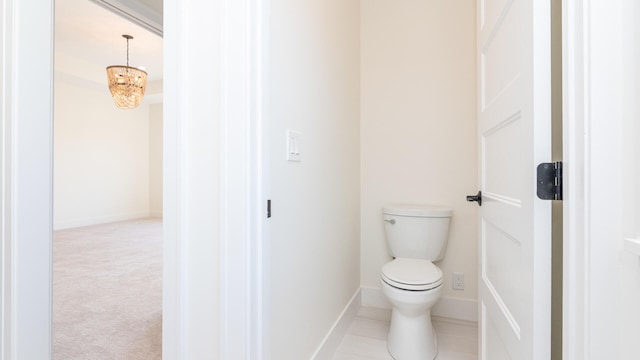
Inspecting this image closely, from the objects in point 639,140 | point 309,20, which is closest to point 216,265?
point 639,140

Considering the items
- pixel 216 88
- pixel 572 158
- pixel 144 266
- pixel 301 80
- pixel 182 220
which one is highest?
pixel 301 80

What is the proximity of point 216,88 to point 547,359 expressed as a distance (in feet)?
3.65

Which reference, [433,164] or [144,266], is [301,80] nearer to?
[433,164]

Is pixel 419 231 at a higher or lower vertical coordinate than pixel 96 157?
lower

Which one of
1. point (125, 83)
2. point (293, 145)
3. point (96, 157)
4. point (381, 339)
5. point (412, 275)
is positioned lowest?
point (381, 339)

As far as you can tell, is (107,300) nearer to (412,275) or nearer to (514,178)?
(412,275)

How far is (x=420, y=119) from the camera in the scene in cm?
223

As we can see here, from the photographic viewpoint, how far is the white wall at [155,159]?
6.50 metres

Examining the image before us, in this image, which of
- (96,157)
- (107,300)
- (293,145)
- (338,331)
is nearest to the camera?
(293,145)

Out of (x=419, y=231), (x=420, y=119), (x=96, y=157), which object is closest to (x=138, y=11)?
Answer: (x=420, y=119)

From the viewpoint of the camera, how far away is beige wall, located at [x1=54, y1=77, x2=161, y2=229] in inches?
198

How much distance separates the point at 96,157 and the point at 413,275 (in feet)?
19.9

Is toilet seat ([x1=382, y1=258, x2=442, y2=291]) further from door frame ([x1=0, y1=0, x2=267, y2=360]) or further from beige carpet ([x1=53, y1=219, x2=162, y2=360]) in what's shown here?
beige carpet ([x1=53, y1=219, x2=162, y2=360])

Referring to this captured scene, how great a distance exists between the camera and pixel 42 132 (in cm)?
104
